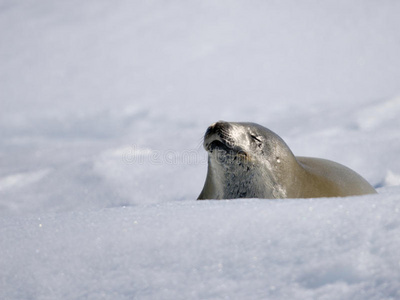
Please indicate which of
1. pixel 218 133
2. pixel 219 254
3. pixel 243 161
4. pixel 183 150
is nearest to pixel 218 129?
pixel 218 133

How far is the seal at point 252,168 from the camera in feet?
12.6

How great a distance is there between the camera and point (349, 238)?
62.8 inches

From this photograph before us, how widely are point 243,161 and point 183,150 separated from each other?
124 inches

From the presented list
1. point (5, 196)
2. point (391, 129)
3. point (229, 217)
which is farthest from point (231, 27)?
point (229, 217)

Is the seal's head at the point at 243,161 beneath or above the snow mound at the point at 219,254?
above

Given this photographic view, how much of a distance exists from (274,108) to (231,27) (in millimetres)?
4448

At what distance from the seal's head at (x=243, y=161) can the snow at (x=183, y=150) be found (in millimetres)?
824

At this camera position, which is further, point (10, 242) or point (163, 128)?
point (163, 128)

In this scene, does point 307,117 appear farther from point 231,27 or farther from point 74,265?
point 74,265

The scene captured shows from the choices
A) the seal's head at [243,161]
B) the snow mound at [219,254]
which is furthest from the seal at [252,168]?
the snow mound at [219,254]

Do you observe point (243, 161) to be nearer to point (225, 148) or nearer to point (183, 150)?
point (225, 148)

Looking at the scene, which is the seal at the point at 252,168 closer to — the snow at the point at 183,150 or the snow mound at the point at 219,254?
the snow at the point at 183,150

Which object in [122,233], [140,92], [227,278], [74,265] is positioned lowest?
[227,278]

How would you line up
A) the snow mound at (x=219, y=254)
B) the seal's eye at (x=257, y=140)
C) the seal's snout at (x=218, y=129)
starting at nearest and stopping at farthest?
the snow mound at (x=219, y=254), the seal's snout at (x=218, y=129), the seal's eye at (x=257, y=140)
